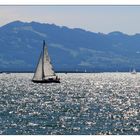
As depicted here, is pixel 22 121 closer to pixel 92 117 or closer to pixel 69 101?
pixel 92 117

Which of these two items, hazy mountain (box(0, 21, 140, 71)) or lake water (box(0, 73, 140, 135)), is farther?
lake water (box(0, 73, 140, 135))

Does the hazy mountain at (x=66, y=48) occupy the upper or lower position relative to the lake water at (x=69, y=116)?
upper

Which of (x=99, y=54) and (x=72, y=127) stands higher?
(x=99, y=54)

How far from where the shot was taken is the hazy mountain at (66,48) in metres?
29.5

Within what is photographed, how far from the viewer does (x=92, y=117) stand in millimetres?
35938

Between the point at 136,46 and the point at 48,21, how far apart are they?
524cm

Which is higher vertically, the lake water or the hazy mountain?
the hazy mountain

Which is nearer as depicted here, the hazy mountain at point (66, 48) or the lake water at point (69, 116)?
the hazy mountain at point (66, 48)

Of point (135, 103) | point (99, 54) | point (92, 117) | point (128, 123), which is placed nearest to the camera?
point (99, 54)

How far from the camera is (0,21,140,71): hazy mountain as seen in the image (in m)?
29.5

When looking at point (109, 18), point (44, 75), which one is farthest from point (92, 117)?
point (44, 75)

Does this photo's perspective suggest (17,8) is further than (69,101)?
No

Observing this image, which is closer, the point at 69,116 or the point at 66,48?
the point at 66,48

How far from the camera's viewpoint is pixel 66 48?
105 feet
